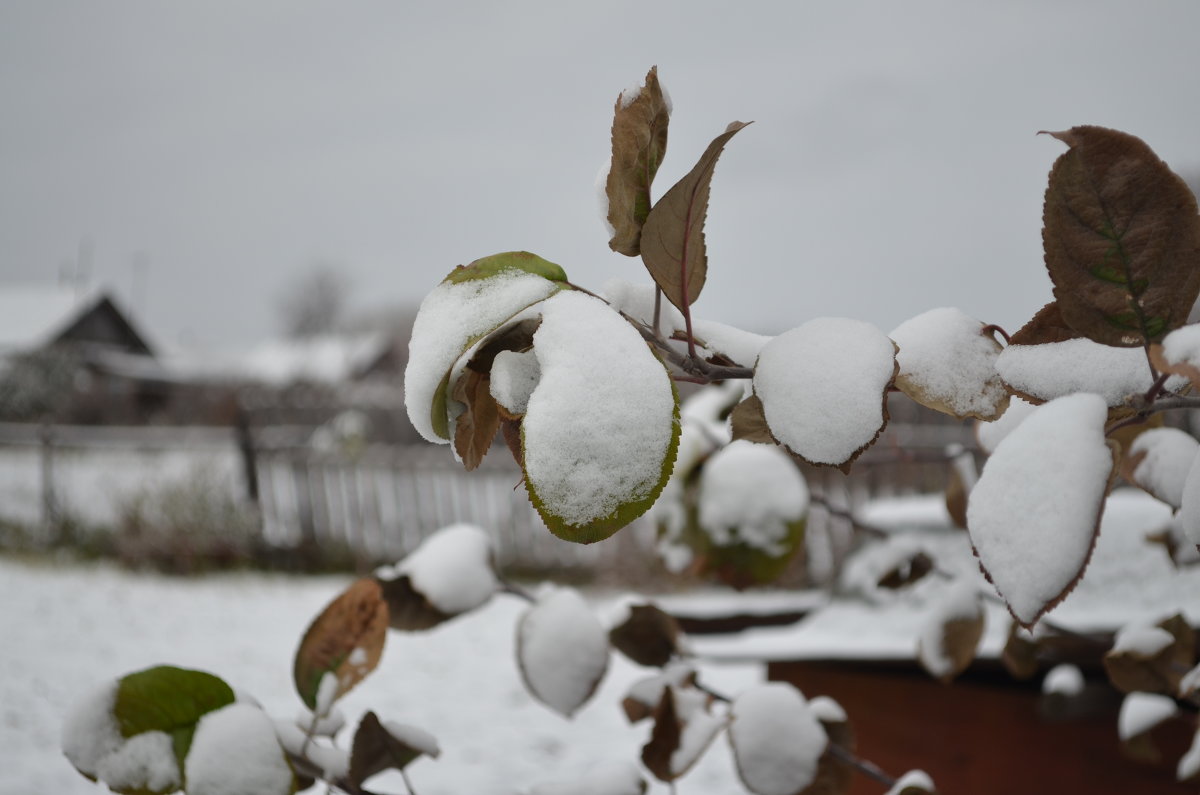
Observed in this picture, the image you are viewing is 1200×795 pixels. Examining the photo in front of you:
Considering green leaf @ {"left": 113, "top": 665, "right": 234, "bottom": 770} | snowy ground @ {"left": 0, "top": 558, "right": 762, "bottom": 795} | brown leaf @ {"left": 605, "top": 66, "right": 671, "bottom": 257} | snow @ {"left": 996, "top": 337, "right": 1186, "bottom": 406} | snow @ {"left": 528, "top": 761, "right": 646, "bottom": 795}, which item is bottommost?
snowy ground @ {"left": 0, "top": 558, "right": 762, "bottom": 795}

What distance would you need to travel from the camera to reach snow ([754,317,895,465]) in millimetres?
337

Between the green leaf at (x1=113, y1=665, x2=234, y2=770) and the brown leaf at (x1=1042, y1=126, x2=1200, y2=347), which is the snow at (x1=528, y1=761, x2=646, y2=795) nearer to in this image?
the green leaf at (x1=113, y1=665, x2=234, y2=770)

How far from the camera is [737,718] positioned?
70 cm

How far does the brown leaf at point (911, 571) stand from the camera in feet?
3.05

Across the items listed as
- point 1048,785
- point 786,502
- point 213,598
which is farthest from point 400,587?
point 213,598

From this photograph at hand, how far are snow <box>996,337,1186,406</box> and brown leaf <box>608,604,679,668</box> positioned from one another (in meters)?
0.49

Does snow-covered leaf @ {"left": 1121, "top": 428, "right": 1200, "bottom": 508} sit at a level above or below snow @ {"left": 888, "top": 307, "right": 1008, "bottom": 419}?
below

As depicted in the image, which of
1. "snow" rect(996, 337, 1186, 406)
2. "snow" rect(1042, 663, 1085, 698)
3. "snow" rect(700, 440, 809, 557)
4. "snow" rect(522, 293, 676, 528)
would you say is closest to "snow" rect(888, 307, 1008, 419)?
"snow" rect(996, 337, 1186, 406)

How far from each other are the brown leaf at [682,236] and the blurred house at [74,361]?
55.8 ft

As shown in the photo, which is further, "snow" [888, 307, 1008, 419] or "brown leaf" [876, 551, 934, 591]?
"brown leaf" [876, 551, 934, 591]

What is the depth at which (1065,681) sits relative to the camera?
0.94 meters

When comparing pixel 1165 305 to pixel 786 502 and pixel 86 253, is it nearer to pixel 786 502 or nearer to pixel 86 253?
pixel 786 502

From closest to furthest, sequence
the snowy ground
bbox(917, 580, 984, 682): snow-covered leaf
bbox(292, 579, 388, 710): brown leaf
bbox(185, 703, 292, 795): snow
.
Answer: bbox(185, 703, 292, 795): snow, bbox(292, 579, 388, 710): brown leaf, bbox(917, 580, 984, 682): snow-covered leaf, the snowy ground

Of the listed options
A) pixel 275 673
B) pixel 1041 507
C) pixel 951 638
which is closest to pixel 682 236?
pixel 1041 507
